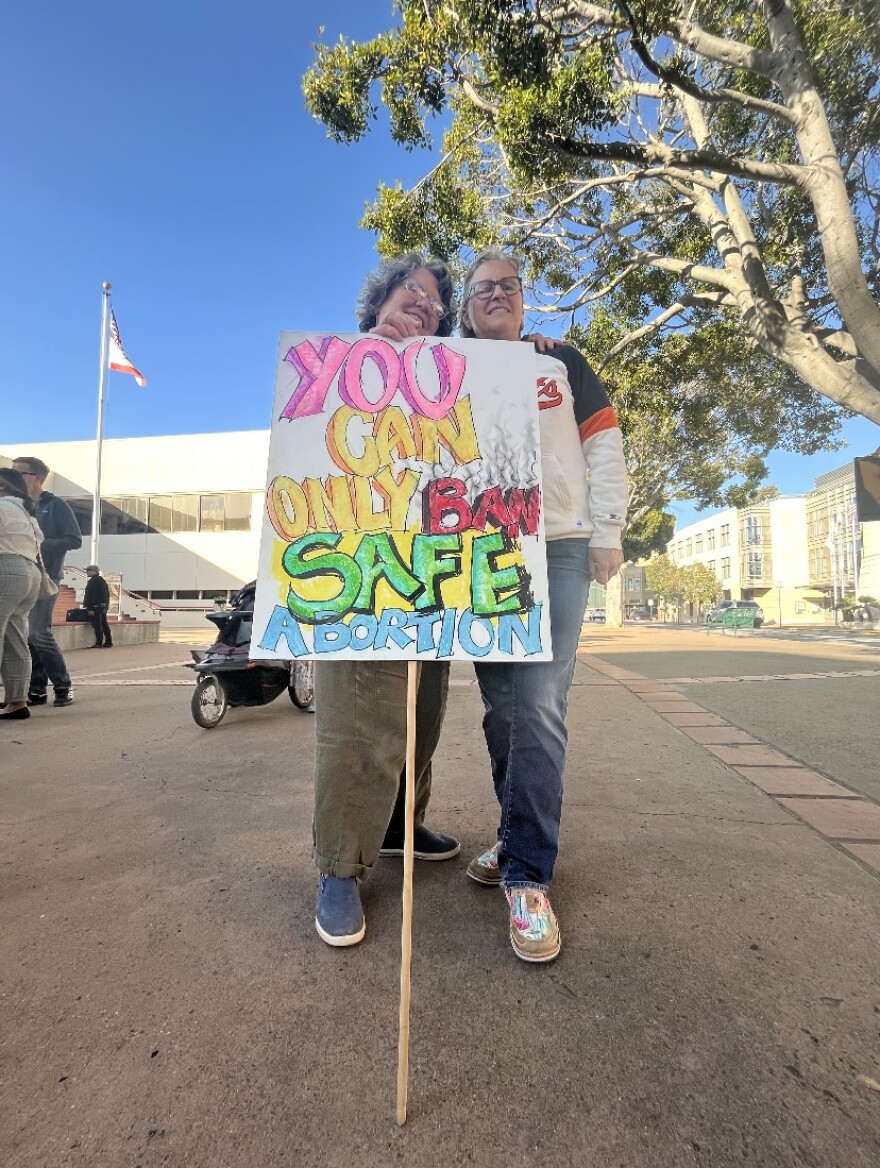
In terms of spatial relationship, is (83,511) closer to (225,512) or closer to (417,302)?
(225,512)

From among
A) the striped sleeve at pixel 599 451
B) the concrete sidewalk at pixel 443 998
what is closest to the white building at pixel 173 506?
the concrete sidewalk at pixel 443 998

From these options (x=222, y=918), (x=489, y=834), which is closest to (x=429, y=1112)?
(x=222, y=918)

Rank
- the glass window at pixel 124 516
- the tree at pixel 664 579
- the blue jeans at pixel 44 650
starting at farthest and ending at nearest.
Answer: the tree at pixel 664 579 < the glass window at pixel 124 516 < the blue jeans at pixel 44 650

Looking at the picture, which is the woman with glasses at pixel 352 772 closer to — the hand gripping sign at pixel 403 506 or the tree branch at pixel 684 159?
the hand gripping sign at pixel 403 506

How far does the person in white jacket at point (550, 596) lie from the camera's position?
1.64m

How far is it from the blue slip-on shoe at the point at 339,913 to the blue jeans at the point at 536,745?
0.40 meters

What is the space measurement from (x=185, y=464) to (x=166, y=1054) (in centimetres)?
2410

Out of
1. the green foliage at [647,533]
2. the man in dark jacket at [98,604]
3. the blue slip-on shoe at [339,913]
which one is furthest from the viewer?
the green foliage at [647,533]

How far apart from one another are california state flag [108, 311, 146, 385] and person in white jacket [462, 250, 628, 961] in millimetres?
18601

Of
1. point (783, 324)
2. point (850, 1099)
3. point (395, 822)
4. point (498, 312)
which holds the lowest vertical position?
point (850, 1099)

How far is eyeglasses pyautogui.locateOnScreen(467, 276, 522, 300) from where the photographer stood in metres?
1.93

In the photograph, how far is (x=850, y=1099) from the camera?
1.08 meters

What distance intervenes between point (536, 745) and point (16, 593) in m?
4.07

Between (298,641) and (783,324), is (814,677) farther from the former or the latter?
(298,641)
